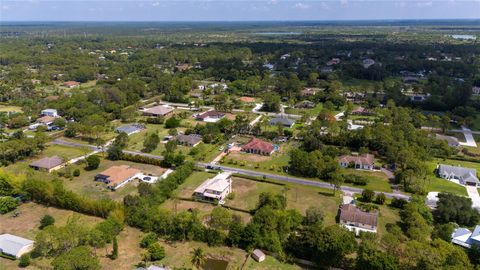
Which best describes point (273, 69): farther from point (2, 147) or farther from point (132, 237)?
point (132, 237)

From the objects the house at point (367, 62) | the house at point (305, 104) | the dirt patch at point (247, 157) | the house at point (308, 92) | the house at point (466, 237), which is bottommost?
the dirt patch at point (247, 157)

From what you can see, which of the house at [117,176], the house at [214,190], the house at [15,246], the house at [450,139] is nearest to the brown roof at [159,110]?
the house at [117,176]

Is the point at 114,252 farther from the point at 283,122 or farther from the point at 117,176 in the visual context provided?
the point at 283,122

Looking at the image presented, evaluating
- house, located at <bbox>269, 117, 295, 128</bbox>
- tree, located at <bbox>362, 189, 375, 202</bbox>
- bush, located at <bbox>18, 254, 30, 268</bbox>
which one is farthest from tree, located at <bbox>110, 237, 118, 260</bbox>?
house, located at <bbox>269, 117, 295, 128</bbox>

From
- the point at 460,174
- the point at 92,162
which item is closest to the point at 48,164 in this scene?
the point at 92,162

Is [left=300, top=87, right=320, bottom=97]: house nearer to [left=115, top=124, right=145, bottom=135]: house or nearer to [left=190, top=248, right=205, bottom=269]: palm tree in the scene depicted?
[left=115, top=124, right=145, bottom=135]: house

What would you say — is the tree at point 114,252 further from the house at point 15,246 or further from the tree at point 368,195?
the tree at point 368,195
